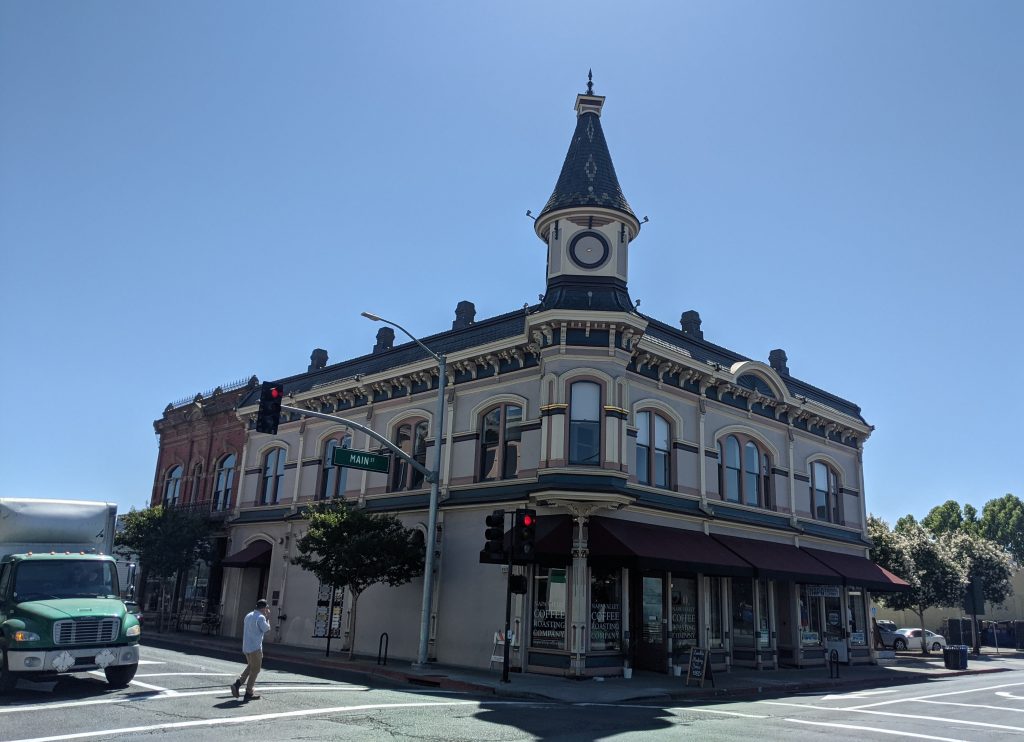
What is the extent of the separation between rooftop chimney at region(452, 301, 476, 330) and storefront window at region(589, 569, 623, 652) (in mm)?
11520

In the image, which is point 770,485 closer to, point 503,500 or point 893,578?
point 893,578

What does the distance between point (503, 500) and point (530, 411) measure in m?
2.63

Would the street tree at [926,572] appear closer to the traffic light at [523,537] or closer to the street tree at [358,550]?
the street tree at [358,550]

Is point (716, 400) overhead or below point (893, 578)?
overhead

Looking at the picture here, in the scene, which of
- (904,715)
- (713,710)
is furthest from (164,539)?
(904,715)

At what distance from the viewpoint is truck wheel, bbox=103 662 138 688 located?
14781 millimetres

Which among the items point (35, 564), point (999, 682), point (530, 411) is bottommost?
point (999, 682)

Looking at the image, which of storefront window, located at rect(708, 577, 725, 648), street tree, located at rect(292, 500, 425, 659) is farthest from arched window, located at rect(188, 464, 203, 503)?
storefront window, located at rect(708, 577, 725, 648)

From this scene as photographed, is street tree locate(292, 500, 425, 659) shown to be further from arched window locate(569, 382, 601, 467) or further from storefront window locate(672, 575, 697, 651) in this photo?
storefront window locate(672, 575, 697, 651)

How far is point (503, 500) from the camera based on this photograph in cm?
2277

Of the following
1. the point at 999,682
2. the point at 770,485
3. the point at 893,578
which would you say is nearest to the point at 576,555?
the point at 770,485

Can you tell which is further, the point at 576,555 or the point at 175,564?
the point at 175,564

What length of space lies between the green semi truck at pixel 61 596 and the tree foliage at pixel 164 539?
1602 cm

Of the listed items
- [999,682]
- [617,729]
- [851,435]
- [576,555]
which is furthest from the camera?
[851,435]
